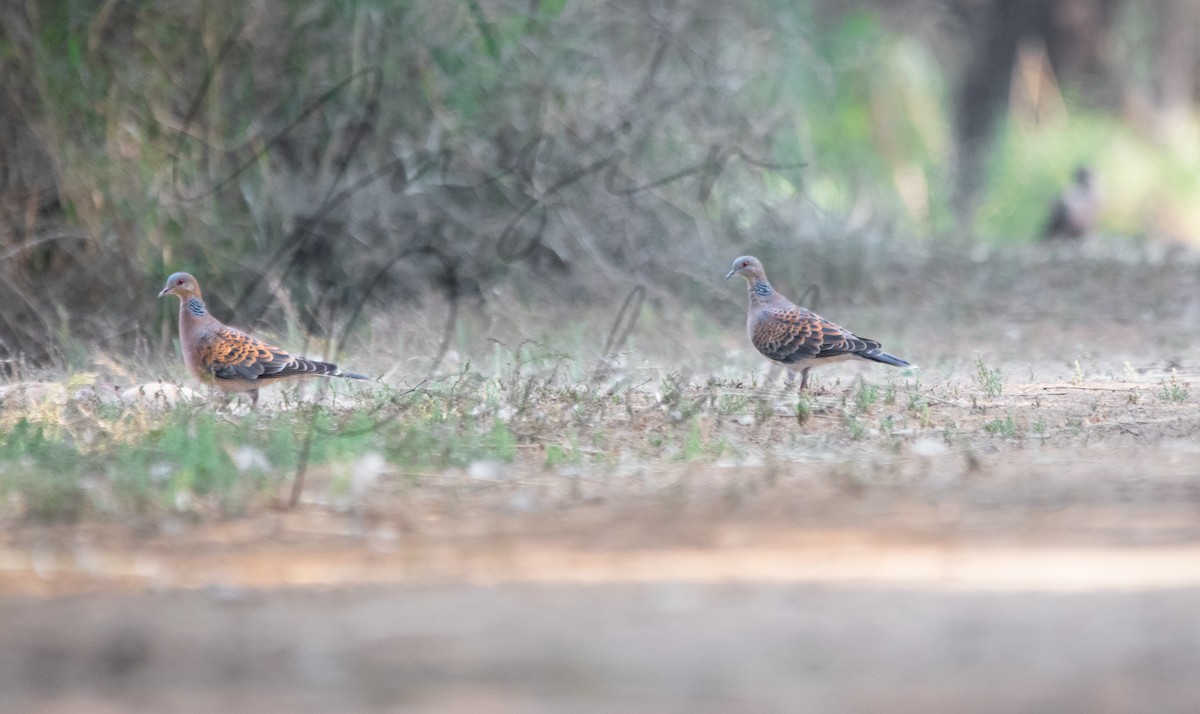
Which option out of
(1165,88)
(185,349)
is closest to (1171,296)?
(185,349)

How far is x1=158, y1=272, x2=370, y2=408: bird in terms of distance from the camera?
694cm

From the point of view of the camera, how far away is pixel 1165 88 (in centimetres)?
2147

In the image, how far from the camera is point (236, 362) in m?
6.94

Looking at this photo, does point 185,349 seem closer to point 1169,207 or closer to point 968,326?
point 968,326

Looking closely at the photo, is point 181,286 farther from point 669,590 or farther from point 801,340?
point 669,590

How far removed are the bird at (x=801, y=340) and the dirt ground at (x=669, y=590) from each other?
95 centimetres

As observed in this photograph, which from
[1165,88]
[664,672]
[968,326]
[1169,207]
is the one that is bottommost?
[664,672]

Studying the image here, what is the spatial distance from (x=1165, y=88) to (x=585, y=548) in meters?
18.7

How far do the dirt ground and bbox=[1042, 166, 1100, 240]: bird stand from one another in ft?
33.2

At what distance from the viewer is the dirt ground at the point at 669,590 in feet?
12.1

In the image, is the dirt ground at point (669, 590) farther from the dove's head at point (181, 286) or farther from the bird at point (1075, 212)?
the bird at point (1075, 212)

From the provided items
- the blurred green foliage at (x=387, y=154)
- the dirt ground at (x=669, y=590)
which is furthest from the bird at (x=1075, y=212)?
the dirt ground at (x=669, y=590)

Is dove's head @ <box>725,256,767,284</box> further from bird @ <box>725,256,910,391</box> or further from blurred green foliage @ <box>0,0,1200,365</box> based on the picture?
blurred green foliage @ <box>0,0,1200,365</box>

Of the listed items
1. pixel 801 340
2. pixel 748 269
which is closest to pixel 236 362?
pixel 801 340
